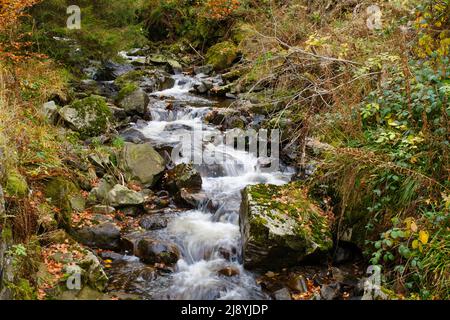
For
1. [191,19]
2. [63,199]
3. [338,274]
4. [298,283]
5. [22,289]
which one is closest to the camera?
[22,289]

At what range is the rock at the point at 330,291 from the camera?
16.4 feet

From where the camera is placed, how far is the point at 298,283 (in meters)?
5.40

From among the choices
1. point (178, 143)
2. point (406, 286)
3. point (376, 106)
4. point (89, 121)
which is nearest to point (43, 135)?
point (89, 121)

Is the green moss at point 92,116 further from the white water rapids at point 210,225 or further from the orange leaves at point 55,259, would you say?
the orange leaves at point 55,259

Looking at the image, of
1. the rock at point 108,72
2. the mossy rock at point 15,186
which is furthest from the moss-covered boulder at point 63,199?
the rock at point 108,72

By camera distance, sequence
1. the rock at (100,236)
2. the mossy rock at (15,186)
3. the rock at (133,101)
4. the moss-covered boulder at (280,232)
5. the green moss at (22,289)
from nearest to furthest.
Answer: the green moss at (22,289) → the mossy rock at (15,186) → the moss-covered boulder at (280,232) → the rock at (100,236) → the rock at (133,101)

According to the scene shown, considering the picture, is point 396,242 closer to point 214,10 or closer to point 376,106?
point 376,106

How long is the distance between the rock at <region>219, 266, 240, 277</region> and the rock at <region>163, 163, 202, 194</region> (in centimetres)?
247

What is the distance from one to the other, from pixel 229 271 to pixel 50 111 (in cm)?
569

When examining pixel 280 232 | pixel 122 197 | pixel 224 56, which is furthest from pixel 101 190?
pixel 224 56

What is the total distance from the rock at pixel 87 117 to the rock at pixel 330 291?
6.29m

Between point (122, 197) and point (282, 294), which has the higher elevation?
point (122, 197)

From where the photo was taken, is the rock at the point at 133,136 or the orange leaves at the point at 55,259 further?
the rock at the point at 133,136

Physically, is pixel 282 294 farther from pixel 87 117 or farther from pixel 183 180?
pixel 87 117
